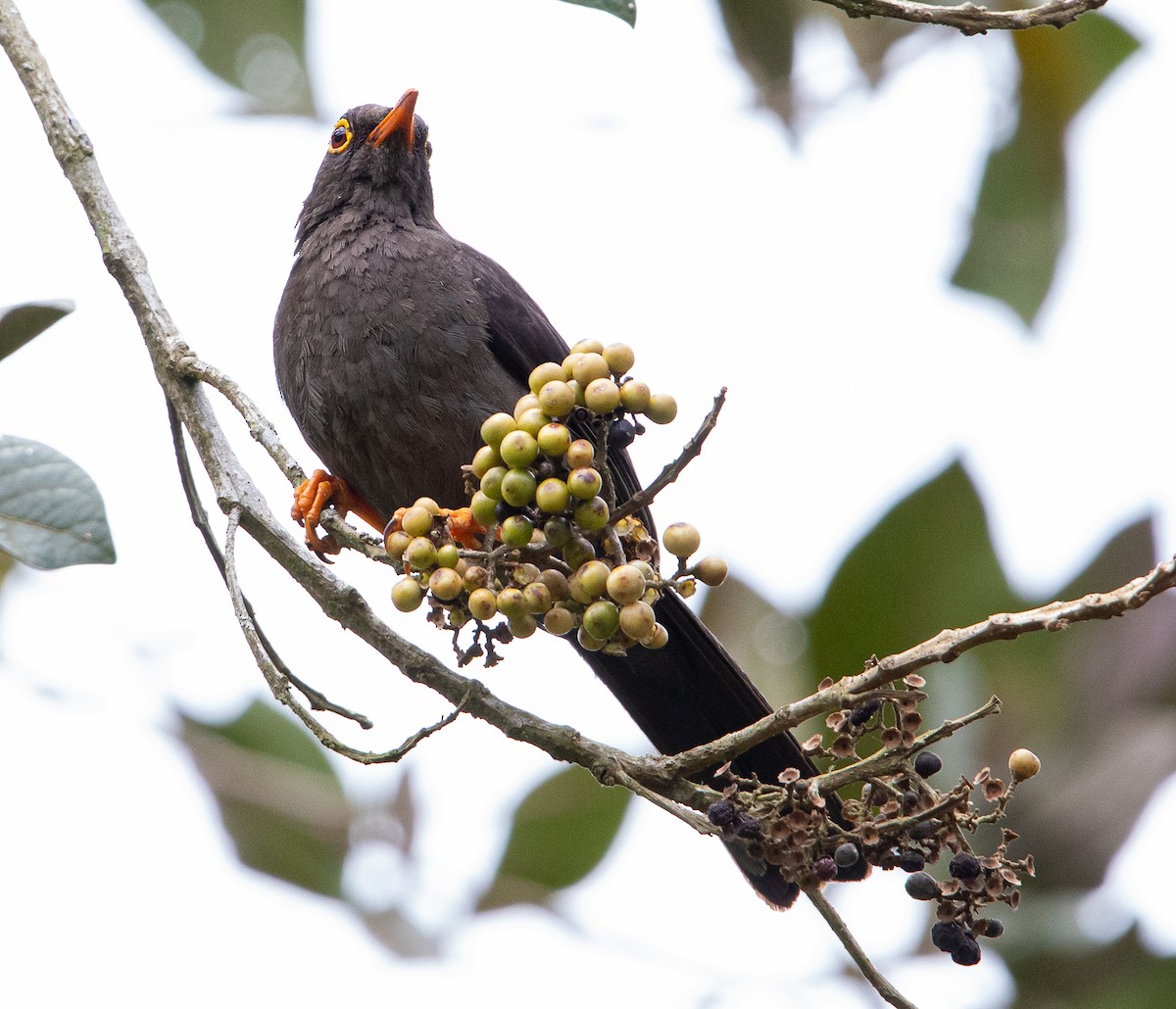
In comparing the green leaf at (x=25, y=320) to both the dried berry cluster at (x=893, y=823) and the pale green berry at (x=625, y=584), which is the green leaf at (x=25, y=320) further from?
the dried berry cluster at (x=893, y=823)

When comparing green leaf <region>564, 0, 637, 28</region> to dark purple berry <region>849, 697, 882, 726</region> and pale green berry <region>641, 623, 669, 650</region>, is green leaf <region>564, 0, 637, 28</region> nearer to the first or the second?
pale green berry <region>641, 623, 669, 650</region>

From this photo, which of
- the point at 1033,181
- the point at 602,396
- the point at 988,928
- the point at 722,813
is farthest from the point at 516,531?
the point at 1033,181

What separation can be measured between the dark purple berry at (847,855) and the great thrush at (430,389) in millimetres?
1364

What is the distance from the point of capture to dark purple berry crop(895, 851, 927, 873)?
96.4 inches

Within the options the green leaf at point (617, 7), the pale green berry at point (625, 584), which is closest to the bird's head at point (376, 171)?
the green leaf at point (617, 7)

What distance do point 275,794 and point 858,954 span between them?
3.66m

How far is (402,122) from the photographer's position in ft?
17.0

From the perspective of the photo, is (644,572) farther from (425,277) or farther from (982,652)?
(982,652)

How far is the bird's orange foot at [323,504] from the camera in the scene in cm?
407

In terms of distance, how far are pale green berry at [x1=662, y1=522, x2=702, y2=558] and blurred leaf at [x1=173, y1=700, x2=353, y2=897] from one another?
11.4 feet

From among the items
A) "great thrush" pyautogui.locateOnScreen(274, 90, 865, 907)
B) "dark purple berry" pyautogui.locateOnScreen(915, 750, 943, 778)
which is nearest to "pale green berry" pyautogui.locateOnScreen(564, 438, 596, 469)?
"dark purple berry" pyautogui.locateOnScreen(915, 750, 943, 778)

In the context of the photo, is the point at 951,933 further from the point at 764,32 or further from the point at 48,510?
the point at 764,32

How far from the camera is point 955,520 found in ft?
15.3

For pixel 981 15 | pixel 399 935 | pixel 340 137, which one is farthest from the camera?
pixel 399 935
